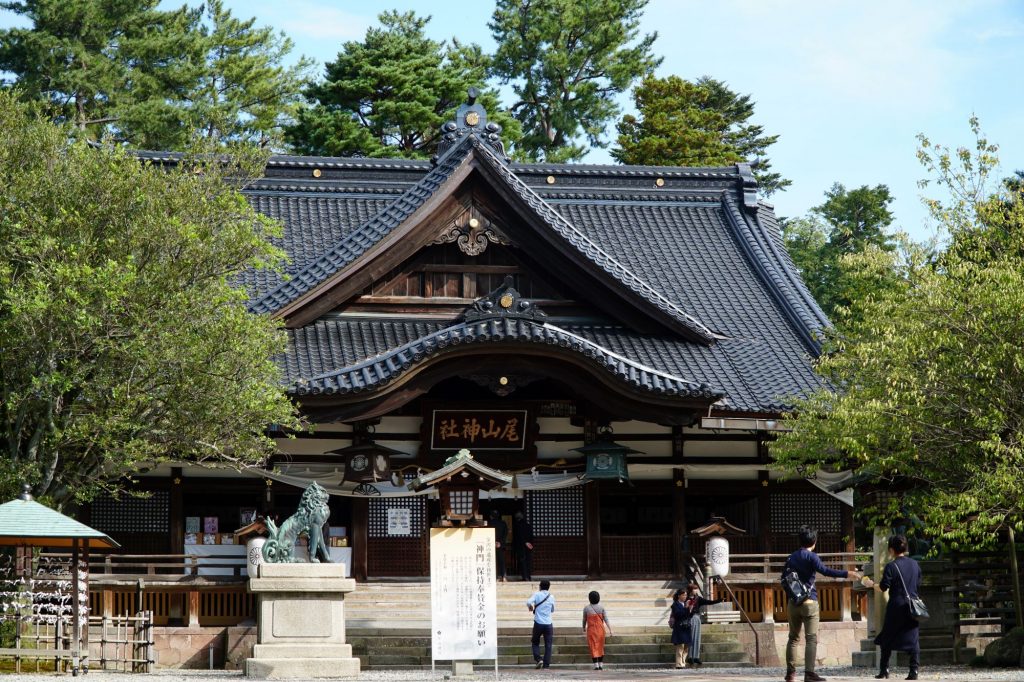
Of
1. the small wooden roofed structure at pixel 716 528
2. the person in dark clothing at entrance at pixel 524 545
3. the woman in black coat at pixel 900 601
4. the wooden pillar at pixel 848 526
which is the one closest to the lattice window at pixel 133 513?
the person in dark clothing at entrance at pixel 524 545

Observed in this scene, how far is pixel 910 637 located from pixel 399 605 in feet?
30.6

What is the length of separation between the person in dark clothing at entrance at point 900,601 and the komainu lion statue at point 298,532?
700 cm

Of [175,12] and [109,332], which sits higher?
[175,12]

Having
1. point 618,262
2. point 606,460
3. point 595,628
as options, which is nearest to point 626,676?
point 595,628

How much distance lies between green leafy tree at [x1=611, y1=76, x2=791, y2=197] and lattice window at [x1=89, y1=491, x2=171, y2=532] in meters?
23.2

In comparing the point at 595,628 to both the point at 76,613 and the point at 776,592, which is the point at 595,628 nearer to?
the point at 776,592

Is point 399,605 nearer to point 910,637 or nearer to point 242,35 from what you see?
point 910,637

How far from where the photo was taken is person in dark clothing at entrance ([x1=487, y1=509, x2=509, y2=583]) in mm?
24250

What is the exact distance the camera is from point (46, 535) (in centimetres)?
1689

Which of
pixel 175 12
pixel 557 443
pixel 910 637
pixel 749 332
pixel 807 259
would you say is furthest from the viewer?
pixel 807 259

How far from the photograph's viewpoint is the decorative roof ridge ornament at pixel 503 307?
23891 millimetres

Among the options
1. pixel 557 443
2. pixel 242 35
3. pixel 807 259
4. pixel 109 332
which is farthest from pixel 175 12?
pixel 109 332

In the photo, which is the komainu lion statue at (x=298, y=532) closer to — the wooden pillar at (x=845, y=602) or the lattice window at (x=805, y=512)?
the wooden pillar at (x=845, y=602)

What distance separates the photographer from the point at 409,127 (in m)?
45.1
